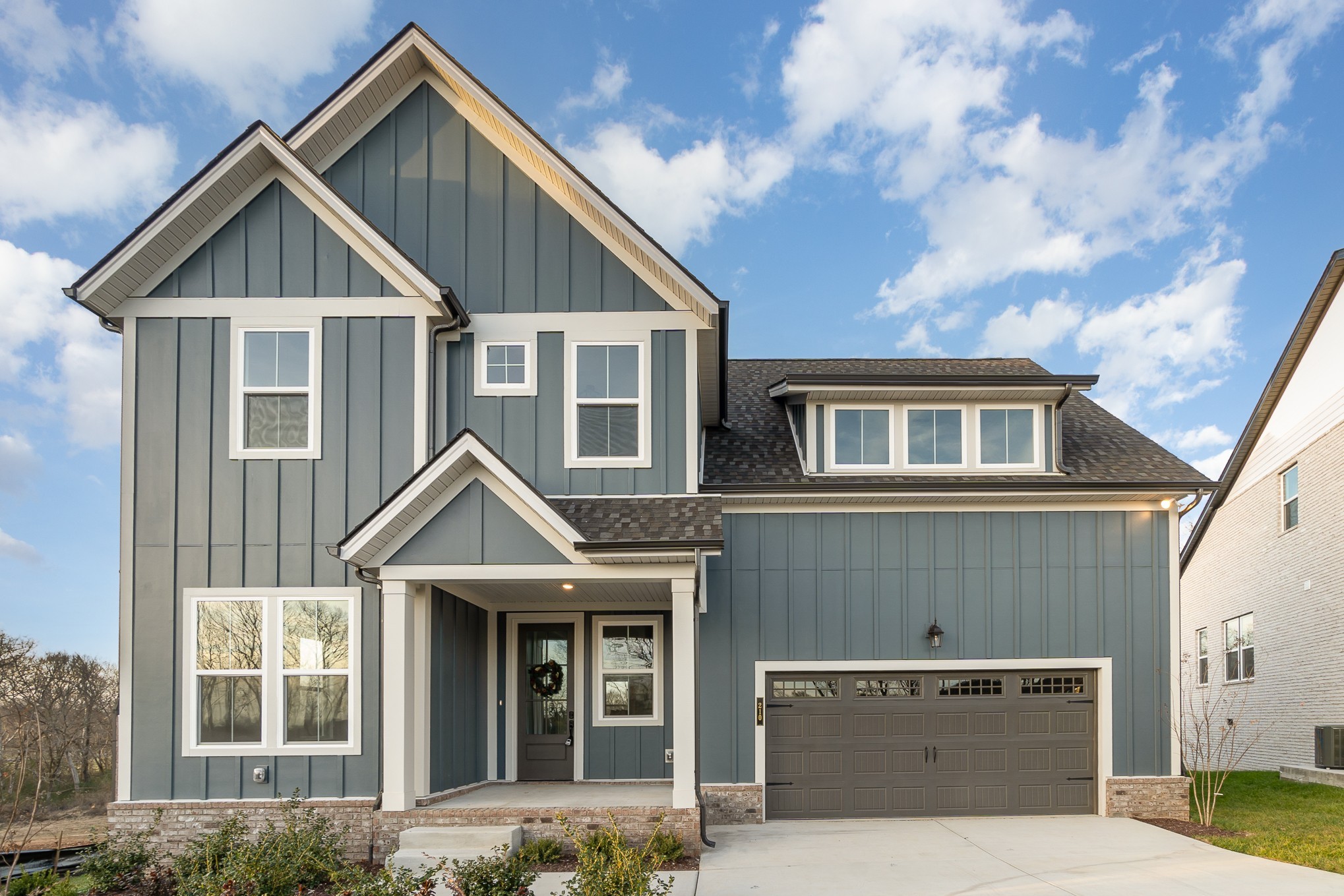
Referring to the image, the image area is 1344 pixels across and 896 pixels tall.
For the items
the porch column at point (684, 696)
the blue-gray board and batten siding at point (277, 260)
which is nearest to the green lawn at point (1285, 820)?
the porch column at point (684, 696)

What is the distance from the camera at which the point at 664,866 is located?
29.8 feet

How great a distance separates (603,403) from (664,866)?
5.06 m

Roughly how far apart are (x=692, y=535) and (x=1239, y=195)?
2040 cm

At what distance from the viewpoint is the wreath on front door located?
12.6m

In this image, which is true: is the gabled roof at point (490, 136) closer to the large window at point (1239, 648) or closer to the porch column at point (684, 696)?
→ the porch column at point (684, 696)

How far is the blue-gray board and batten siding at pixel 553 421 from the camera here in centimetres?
1088

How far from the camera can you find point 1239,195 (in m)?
22.8

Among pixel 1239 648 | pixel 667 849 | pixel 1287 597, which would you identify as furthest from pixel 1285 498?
pixel 667 849

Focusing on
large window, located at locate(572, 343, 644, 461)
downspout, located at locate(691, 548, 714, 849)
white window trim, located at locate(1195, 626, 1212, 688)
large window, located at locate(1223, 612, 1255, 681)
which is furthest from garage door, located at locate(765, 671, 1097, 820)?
white window trim, located at locate(1195, 626, 1212, 688)

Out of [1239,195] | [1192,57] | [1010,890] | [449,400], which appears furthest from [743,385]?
[1239,195]

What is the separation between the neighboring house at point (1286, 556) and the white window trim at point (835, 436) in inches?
309

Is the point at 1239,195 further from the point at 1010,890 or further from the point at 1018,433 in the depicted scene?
the point at 1010,890

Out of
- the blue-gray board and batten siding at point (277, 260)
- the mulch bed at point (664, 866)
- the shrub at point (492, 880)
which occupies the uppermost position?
the blue-gray board and batten siding at point (277, 260)

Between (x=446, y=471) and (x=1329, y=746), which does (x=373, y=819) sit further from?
(x=1329, y=746)
